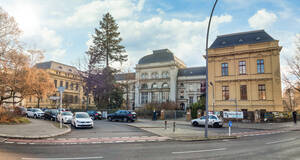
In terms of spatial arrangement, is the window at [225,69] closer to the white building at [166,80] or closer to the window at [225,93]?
the window at [225,93]

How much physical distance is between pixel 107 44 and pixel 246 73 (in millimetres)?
28890

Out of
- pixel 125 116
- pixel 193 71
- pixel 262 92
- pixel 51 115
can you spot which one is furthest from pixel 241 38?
pixel 51 115

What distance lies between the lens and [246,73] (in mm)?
36625

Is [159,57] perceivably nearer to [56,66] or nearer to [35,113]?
[56,66]

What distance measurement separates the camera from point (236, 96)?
36.8 metres

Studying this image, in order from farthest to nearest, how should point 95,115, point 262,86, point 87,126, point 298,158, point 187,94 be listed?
point 187,94
point 262,86
point 95,115
point 87,126
point 298,158

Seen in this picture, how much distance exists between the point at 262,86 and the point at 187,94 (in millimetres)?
33244

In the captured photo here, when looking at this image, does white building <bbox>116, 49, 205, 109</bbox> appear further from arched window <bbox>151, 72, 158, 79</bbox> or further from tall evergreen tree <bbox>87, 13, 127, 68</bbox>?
tall evergreen tree <bbox>87, 13, 127, 68</bbox>

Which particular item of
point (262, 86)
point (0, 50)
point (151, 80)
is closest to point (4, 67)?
point (0, 50)

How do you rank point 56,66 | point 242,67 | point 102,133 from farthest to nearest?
point 56,66 → point 242,67 → point 102,133

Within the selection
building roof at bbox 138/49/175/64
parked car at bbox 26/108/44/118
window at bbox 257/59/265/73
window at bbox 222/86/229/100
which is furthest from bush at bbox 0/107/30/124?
building roof at bbox 138/49/175/64

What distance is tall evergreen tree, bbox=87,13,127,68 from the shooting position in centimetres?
4345

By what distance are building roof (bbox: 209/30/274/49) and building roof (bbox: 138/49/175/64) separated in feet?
96.9

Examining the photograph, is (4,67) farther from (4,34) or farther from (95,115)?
(95,115)
